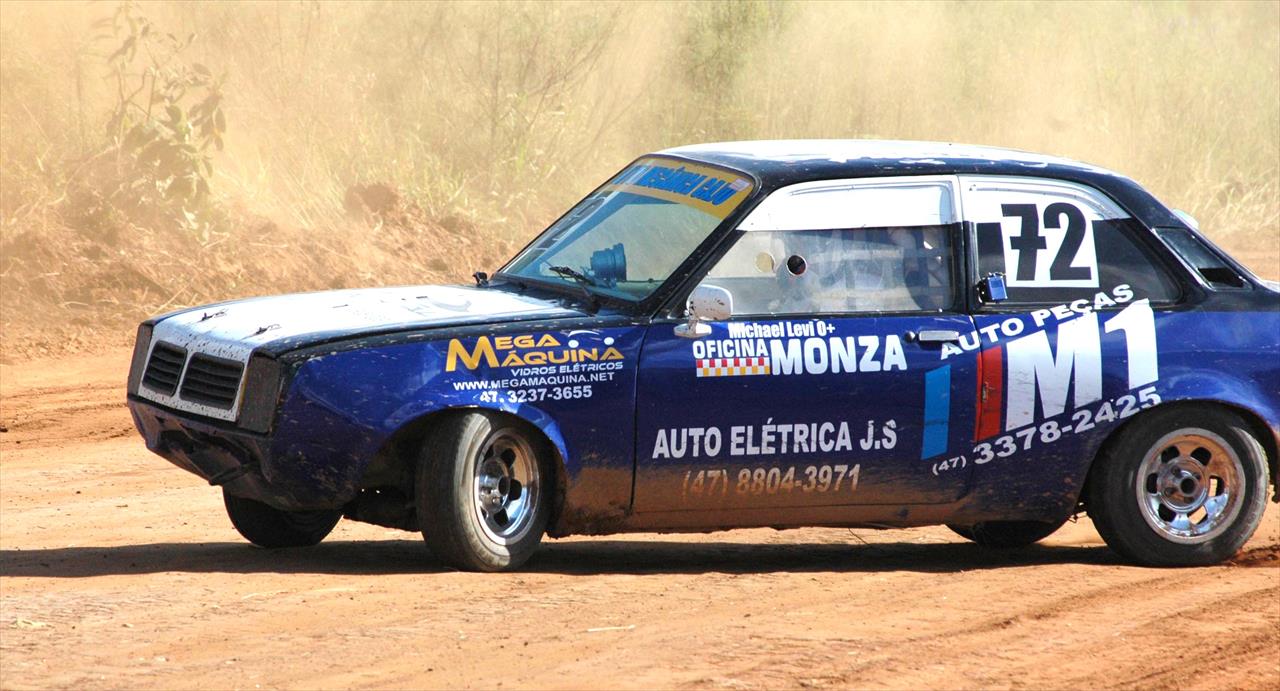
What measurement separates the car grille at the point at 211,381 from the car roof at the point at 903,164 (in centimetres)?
215

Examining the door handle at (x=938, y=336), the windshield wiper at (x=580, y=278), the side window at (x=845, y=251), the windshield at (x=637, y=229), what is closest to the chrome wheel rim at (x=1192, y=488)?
the door handle at (x=938, y=336)

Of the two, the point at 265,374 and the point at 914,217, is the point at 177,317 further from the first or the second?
the point at 914,217

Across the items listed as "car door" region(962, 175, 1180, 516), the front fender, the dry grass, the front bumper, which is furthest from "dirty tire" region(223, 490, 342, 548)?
the dry grass

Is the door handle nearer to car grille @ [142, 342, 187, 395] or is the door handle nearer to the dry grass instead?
car grille @ [142, 342, 187, 395]

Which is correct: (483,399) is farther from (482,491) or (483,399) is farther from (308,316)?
(308,316)

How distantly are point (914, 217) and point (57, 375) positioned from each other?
7.04m

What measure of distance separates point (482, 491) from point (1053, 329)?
2.35 metres

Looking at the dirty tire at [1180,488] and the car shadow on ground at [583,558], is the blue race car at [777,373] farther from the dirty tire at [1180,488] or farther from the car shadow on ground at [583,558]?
the car shadow on ground at [583,558]

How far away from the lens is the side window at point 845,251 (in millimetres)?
7031

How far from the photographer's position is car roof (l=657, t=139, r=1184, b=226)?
7.23 meters

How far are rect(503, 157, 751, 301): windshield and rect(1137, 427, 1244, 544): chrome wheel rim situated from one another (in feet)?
6.84

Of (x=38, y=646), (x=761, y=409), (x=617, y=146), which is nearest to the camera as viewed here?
(x=38, y=646)

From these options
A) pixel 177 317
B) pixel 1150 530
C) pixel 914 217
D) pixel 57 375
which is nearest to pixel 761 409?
pixel 914 217

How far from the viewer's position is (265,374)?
21.2 ft
